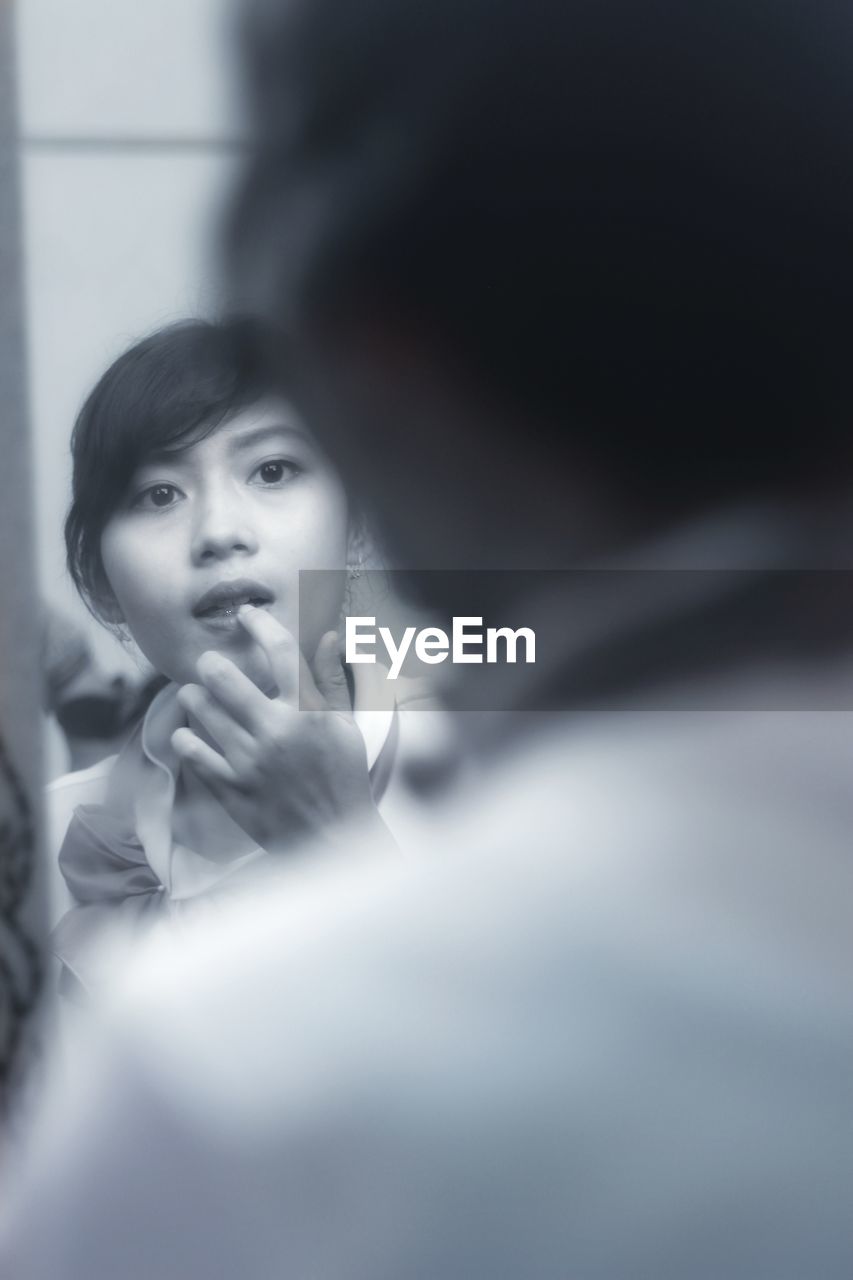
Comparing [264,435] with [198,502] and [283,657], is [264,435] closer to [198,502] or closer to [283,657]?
[198,502]

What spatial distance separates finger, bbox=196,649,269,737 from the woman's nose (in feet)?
0.29

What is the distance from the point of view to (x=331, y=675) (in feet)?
3.33

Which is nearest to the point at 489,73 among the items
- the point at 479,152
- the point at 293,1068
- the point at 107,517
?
the point at 479,152

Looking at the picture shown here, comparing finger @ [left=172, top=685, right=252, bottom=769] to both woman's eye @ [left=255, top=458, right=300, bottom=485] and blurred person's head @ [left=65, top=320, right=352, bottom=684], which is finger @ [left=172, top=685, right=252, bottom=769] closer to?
blurred person's head @ [left=65, top=320, right=352, bottom=684]

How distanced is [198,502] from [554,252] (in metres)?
0.39

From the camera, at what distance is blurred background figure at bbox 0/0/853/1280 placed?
1009 mm

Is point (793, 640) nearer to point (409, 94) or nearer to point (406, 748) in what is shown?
point (406, 748)

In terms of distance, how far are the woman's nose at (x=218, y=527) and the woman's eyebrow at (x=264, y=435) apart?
45 millimetres

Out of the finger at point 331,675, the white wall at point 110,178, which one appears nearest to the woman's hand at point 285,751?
the finger at point 331,675

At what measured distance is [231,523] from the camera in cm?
99

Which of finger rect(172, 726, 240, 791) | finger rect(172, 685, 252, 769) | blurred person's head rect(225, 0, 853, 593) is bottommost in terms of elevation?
finger rect(172, 726, 240, 791)

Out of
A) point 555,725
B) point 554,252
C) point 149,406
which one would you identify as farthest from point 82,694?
point 554,252

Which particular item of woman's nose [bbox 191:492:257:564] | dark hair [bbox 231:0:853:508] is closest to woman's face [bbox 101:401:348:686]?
woman's nose [bbox 191:492:257:564]

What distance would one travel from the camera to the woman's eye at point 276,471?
993 millimetres
